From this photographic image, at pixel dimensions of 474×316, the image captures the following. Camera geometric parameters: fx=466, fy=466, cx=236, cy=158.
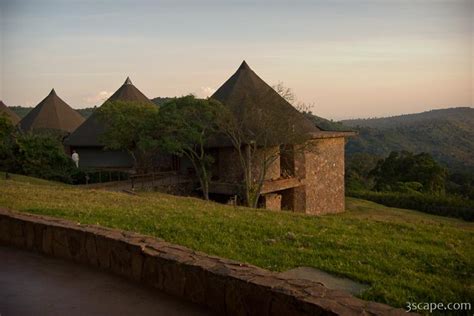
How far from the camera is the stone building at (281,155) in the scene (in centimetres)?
1970

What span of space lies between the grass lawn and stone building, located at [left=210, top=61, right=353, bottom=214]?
1117 cm

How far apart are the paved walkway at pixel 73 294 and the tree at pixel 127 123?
1527 cm

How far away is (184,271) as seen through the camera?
4.11 meters

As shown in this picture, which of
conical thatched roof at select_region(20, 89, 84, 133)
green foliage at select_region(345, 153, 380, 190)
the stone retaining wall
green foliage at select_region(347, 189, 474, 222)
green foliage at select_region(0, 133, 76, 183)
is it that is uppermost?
conical thatched roof at select_region(20, 89, 84, 133)

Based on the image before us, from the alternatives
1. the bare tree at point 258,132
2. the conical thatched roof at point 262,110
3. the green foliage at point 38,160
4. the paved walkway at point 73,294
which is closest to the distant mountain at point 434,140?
the conical thatched roof at point 262,110

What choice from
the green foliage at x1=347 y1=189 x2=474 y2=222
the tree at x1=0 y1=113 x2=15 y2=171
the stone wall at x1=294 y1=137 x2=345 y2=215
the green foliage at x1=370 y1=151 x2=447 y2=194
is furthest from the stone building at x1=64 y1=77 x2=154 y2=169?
the green foliage at x1=370 y1=151 x2=447 y2=194

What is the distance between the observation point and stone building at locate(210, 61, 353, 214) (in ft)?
64.6

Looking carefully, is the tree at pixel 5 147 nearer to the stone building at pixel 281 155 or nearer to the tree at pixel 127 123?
the tree at pixel 127 123

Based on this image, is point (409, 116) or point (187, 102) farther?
point (409, 116)

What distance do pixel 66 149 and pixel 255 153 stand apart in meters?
12.9

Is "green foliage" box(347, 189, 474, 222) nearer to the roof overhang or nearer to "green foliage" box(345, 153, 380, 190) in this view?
the roof overhang

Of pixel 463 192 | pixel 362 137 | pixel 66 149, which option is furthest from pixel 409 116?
pixel 66 149

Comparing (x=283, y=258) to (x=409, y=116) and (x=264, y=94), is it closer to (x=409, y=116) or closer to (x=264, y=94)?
(x=264, y=94)

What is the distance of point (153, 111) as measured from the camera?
22.0 m
